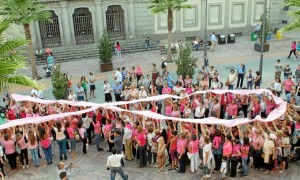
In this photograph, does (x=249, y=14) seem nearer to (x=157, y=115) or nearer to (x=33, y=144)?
(x=157, y=115)

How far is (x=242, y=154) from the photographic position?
10703mm

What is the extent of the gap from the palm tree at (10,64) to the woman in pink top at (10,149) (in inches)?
183

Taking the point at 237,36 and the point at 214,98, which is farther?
the point at 237,36

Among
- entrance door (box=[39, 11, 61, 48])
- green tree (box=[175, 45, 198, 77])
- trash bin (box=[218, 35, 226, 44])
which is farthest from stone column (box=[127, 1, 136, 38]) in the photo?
green tree (box=[175, 45, 198, 77])

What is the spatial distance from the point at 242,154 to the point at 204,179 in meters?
1.45

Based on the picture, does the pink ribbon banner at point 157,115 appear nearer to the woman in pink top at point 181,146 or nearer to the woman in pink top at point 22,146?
the woman in pink top at point 22,146

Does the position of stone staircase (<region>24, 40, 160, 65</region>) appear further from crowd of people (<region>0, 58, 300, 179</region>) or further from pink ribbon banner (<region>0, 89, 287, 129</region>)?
crowd of people (<region>0, 58, 300, 179</region>)

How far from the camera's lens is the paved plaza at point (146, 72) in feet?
37.6

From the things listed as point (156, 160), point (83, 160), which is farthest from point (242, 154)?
point (83, 160)

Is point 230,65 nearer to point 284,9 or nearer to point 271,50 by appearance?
point 271,50

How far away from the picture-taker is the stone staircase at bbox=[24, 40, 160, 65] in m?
29.3

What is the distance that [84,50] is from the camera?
1196 inches

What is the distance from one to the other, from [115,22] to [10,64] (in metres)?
26.3

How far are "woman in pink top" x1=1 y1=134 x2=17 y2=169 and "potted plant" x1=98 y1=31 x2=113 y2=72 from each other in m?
13.0
